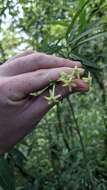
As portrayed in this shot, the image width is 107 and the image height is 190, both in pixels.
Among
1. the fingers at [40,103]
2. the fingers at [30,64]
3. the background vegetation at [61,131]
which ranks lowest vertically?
the background vegetation at [61,131]

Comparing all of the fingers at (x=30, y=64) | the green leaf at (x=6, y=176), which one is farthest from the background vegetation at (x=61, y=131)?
the fingers at (x=30, y=64)

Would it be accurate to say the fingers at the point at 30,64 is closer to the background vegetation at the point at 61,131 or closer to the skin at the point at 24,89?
the skin at the point at 24,89

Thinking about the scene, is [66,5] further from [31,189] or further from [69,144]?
[31,189]

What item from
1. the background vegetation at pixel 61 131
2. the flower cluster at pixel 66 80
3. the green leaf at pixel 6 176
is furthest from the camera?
the background vegetation at pixel 61 131

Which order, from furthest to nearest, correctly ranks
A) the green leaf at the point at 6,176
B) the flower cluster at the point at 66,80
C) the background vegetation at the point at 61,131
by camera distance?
the background vegetation at the point at 61,131 → the green leaf at the point at 6,176 → the flower cluster at the point at 66,80

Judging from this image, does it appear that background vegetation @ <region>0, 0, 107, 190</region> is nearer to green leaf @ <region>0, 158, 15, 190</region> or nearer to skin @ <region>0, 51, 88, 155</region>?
green leaf @ <region>0, 158, 15, 190</region>

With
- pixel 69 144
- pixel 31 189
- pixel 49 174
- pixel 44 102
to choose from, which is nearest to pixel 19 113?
pixel 44 102

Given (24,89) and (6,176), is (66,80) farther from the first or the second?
(6,176)

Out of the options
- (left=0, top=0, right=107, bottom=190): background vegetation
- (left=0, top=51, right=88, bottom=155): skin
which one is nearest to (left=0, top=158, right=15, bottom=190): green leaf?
(left=0, top=0, right=107, bottom=190): background vegetation

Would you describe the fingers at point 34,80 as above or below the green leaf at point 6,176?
above
